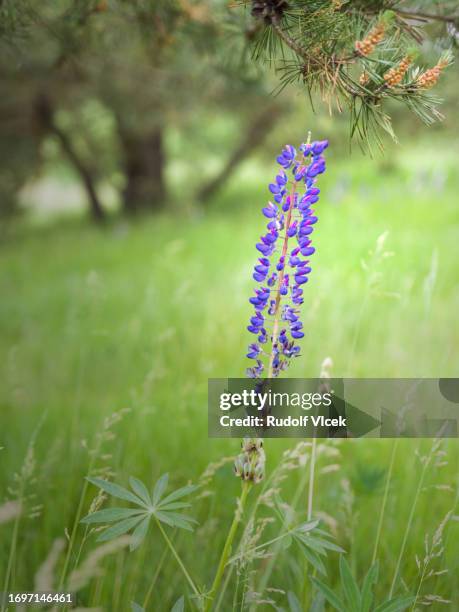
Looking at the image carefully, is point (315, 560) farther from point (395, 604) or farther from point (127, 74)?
point (127, 74)

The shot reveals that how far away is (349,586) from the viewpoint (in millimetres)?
1339

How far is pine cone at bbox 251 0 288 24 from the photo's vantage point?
4.93 ft

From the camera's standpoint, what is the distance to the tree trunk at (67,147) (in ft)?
29.5

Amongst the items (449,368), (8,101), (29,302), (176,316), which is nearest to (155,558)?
(449,368)

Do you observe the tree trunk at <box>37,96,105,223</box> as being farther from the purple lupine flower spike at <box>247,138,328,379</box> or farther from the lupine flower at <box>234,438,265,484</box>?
the lupine flower at <box>234,438,265,484</box>

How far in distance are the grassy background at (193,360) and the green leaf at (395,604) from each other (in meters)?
0.26

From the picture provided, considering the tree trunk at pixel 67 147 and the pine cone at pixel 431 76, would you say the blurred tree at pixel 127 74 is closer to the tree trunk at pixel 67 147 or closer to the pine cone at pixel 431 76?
the tree trunk at pixel 67 147

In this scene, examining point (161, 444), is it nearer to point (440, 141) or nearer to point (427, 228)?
point (427, 228)

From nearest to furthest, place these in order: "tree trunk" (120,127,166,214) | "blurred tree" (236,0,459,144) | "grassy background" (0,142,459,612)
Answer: "blurred tree" (236,0,459,144), "grassy background" (0,142,459,612), "tree trunk" (120,127,166,214)

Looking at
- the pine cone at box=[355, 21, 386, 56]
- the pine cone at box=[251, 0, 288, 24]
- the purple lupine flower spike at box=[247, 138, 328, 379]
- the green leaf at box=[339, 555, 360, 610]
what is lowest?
the green leaf at box=[339, 555, 360, 610]

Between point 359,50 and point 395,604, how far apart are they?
130 cm

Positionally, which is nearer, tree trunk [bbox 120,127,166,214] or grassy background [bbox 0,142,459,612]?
grassy background [bbox 0,142,459,612]

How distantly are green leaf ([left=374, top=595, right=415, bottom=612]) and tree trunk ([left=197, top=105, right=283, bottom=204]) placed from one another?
344 inches

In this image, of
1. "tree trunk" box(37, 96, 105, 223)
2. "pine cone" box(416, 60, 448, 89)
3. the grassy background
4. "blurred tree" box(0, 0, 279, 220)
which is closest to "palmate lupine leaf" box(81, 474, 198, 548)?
the grassy background
